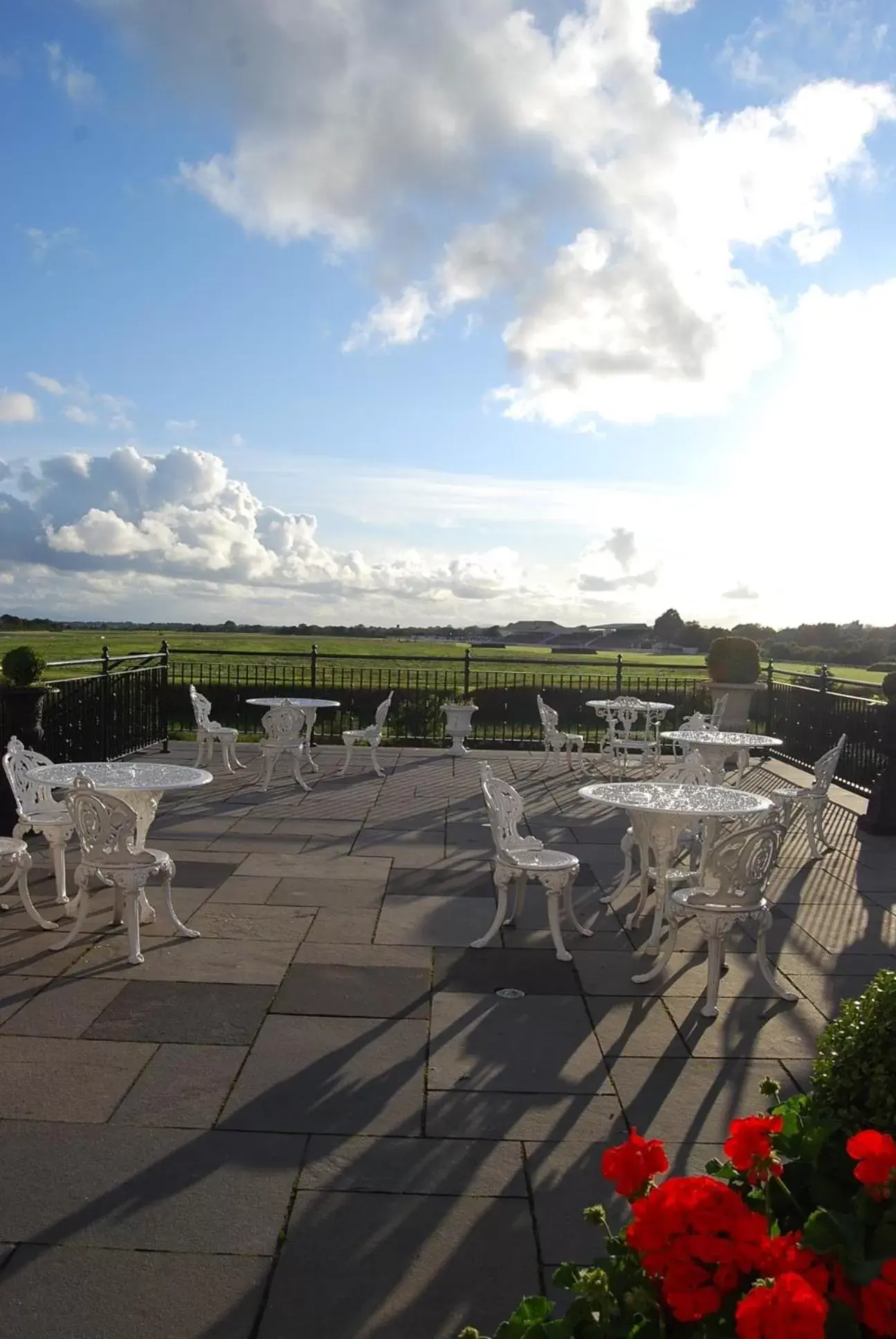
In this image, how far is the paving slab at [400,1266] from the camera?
2.22 m

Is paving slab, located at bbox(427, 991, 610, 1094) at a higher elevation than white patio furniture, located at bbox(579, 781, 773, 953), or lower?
lower

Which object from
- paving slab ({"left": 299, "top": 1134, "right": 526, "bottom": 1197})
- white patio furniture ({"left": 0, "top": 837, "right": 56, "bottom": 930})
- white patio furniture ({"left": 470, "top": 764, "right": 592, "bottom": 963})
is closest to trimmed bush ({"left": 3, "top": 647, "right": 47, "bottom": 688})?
white patio furniture ({"left": 0, "top": 837, "right": 56, "bottom": 930})

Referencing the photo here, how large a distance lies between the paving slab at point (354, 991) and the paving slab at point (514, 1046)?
13 centimetres

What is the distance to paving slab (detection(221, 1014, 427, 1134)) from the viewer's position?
10.3ft

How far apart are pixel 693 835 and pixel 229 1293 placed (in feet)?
14.8

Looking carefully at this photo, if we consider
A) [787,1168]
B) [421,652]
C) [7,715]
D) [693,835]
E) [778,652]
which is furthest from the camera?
[778,652]

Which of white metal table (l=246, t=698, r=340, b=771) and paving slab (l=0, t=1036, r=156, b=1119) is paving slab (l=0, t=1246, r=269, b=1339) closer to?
paving slab (l=0, t=1036, r=156, b=1119)

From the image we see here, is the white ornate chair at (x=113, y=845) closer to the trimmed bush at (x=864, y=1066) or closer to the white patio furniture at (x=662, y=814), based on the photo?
the white patio furniture at (x=662, y=814)

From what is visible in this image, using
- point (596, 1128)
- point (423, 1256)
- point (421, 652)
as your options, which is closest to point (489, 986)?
point (596, 1128)

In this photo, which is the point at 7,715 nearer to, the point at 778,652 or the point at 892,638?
the point at 778,652

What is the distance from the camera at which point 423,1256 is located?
2.44 metres

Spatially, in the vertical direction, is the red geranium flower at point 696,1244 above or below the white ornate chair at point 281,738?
above

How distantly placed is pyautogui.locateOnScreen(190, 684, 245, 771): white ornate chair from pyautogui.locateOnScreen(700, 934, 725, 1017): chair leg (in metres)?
7.12

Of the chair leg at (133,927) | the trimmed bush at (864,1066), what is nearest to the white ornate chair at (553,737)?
the chair leg at (133,927)
